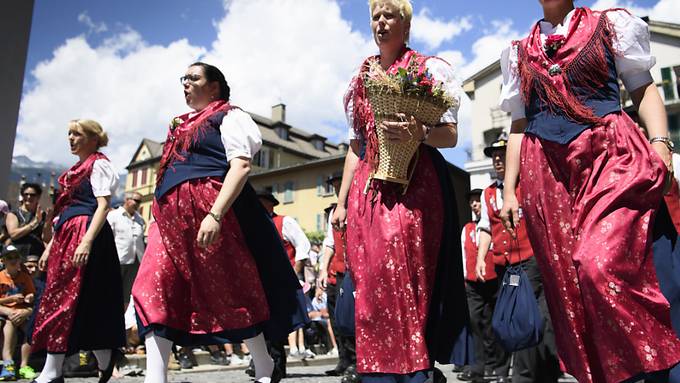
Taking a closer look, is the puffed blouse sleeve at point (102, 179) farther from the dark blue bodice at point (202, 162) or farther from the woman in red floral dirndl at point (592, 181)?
the woman in red floral dirndl at point (592, 181)

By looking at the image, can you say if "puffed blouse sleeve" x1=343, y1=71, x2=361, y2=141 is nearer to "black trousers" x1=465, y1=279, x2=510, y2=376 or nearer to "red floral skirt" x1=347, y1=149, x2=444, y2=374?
"red floral skirt" x1=347, y1=149, x2=444, y2=374

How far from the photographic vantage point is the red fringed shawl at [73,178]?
4.75 metres

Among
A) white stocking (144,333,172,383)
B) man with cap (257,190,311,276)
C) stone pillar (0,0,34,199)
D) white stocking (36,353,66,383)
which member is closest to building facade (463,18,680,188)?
man with cap (257,190,311,276)

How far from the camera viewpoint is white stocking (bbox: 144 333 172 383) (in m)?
3.26

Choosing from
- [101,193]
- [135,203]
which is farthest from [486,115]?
[101,193]

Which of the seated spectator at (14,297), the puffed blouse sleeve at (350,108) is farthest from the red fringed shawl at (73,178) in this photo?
the puffed blouse sleeve at (350,108)

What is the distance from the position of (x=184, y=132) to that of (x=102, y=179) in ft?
4.46

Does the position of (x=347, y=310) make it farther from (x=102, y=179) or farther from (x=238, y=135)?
(x=102, y=179)

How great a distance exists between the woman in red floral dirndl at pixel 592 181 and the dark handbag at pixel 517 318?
0.11 meters

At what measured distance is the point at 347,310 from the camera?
A: 301 cm

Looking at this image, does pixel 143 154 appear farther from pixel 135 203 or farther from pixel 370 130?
pixel 370 130

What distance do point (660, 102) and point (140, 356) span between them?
264 inches

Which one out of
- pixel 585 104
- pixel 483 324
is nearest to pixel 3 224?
pixel 483 324

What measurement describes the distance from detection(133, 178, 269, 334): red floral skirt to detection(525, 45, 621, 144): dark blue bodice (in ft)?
6.35
